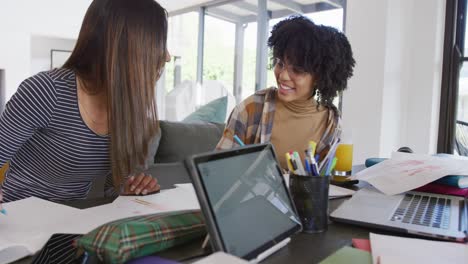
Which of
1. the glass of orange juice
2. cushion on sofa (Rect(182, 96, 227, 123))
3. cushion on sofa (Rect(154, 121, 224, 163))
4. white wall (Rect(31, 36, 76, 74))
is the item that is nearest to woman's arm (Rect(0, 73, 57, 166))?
the glass of orange juice

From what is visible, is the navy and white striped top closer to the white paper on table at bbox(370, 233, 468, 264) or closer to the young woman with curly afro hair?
the young woman with curly afro hair

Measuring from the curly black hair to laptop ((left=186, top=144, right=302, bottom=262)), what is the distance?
61 centimetres

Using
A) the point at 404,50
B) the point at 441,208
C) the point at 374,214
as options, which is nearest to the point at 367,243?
the point at 374,214

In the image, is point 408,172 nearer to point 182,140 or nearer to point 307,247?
point 307,247

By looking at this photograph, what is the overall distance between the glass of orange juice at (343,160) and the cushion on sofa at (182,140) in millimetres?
858

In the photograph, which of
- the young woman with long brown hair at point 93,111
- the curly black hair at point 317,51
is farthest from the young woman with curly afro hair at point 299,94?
the young woman with long brown hair at point 93,111

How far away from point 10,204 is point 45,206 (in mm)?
64

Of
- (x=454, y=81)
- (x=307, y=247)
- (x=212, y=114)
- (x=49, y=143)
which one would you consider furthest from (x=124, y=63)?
(x=454, y=81)

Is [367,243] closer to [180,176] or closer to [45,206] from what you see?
[45,206]

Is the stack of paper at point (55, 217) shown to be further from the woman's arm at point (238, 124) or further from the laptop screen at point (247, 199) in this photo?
the woman's arm at point (238, 124)

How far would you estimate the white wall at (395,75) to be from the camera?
257 centimetres

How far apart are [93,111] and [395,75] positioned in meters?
2.12

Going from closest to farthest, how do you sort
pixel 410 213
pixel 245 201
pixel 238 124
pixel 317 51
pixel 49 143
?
pixel 245 201 → pixel 410 213 → pixel 49 143 → pixel 317 51 → pixel 238 124

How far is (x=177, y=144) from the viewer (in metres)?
1.93
